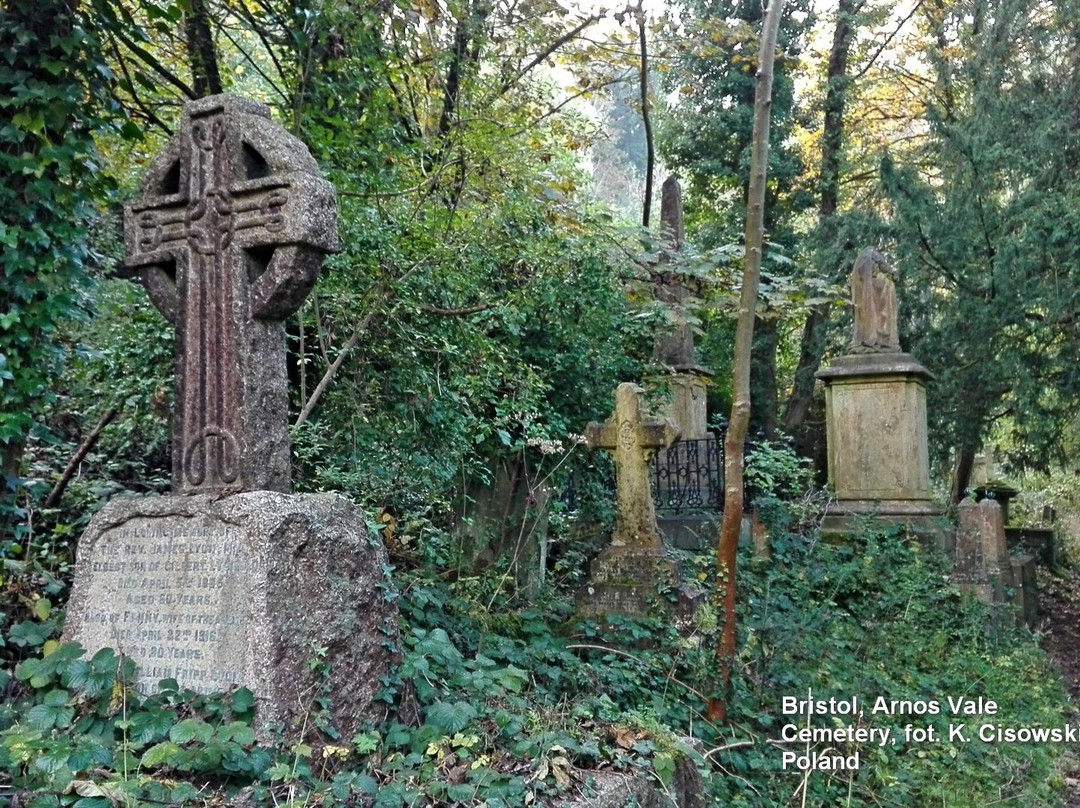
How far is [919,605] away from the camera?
355 inches

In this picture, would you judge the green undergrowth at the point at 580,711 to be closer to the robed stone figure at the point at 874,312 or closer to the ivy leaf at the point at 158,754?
the ivy leaf at the point at 158,754

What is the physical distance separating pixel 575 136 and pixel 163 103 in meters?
4.74

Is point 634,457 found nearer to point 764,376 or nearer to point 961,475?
point 764,376

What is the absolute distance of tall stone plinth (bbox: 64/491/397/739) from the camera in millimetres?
3717

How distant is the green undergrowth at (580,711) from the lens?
3311 millimetres

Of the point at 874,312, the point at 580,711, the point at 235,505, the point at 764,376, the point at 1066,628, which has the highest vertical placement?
the point at 874,312

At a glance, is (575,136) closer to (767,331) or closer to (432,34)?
(432,34)

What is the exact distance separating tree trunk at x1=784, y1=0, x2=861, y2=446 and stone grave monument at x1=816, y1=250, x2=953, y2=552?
14.8 feet

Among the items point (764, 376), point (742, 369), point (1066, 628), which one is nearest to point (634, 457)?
point (742, 369)

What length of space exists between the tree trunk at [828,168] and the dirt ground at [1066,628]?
14.2 feet

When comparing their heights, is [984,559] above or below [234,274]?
below

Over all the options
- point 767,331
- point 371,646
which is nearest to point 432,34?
point 371,646

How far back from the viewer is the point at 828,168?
55.1 feet

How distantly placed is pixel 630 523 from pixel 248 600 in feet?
14.6
